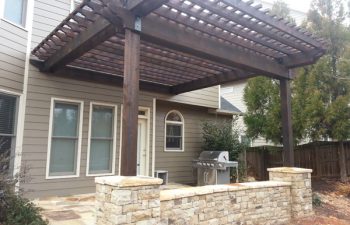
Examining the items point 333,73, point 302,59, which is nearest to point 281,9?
point 333,73

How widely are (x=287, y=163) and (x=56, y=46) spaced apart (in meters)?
5.34

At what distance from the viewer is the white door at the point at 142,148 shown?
8.63m

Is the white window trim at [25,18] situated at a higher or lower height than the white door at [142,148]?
higher

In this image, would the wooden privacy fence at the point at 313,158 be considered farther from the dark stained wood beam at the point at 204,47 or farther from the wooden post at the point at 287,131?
the dark stained wood beam at the point at 204,47

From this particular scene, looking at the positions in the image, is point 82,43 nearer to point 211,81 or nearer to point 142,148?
point 211,81

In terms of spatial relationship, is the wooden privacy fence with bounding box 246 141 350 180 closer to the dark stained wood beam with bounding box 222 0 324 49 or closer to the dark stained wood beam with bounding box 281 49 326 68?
the dark stained wood beam with bounding box 281 49 326 68

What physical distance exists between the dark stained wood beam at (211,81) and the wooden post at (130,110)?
3714 millimetres

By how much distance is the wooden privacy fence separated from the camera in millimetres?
9891

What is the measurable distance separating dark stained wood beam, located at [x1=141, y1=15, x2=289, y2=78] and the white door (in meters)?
3.66

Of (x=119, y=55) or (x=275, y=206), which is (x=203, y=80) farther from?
(x=275, y=206)

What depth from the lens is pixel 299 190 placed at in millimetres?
6324

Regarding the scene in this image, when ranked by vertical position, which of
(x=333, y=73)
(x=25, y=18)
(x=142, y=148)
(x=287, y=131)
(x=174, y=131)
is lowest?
(x=142, y=148)

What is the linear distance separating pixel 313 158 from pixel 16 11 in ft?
31.3

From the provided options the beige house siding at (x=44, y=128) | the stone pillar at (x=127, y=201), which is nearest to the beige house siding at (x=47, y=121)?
the beige house siding at (x=44, y=128)
